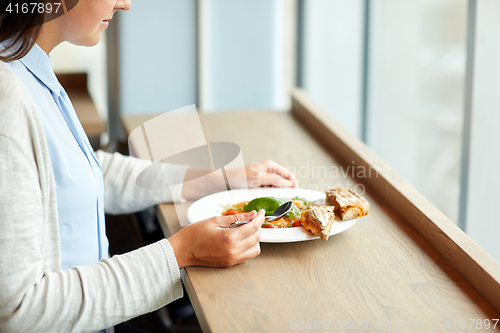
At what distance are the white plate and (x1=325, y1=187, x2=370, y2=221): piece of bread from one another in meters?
0.02

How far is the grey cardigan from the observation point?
0.75m

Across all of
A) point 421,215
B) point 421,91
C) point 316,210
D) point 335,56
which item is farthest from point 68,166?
point 335,56

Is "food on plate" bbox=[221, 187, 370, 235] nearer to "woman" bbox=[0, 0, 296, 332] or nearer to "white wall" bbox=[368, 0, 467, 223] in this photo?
"woman" bbox=[0, 0, 296, 332]

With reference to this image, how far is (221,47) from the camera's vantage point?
11.2 ft

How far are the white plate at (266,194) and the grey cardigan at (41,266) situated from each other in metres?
0.20

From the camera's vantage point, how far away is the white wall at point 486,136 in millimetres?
1887

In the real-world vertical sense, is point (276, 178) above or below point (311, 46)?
below

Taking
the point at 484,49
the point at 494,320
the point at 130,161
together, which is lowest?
the point at 494,320

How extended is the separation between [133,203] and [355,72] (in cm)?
248

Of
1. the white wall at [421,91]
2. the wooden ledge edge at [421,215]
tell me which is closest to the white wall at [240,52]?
the white wall at [421,91]

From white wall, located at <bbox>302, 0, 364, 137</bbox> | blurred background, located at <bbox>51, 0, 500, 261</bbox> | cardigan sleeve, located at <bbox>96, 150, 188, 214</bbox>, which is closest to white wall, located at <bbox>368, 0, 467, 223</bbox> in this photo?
blurred background, located at <bbox>51, 0, 500, 261</bbox>

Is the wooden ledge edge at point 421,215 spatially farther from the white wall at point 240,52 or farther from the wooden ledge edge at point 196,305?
the white wall at point 240,52

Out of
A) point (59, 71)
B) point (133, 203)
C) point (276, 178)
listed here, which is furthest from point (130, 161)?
point (59, 71)

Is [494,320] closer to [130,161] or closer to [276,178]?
[276,178]
